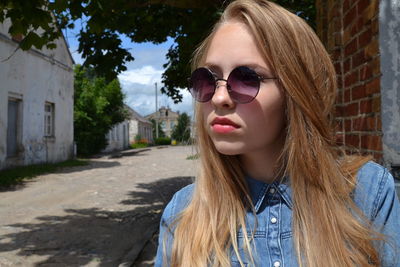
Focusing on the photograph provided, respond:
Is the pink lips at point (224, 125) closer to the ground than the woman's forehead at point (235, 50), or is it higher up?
closer to the ground

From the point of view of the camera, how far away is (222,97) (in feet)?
3.99

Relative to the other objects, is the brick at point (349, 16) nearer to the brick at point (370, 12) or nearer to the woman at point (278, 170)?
the brick at point (370, 12)

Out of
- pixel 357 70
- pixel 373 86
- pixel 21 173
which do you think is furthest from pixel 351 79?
pixel 21 173

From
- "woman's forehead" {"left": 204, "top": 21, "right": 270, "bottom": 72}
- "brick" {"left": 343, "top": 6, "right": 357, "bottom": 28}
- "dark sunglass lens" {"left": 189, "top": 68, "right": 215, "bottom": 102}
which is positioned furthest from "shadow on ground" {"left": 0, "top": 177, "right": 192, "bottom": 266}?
"woman's forehead" {"left": 204, "top": 21, "right": 270, "bottom": 72}

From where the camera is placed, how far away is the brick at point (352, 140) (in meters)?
2.20

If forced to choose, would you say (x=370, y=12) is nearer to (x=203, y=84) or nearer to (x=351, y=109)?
(x=351, y=109)

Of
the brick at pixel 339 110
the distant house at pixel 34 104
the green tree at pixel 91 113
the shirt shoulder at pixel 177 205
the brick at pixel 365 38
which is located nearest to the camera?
the shirt shoulder at pixel 177 205

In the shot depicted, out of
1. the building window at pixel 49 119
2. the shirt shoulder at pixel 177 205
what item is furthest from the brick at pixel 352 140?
the building window at pixel 49 119

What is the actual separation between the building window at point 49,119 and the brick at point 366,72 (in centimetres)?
1771

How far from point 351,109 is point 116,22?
370 cm

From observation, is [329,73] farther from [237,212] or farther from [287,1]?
[287,1]

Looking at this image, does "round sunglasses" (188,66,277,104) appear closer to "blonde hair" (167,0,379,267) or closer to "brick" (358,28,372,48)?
"blonde hair" (167,0,379,267)

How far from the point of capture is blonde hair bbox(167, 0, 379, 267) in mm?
1174

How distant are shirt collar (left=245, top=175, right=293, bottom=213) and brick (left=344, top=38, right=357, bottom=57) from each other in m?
1.25
